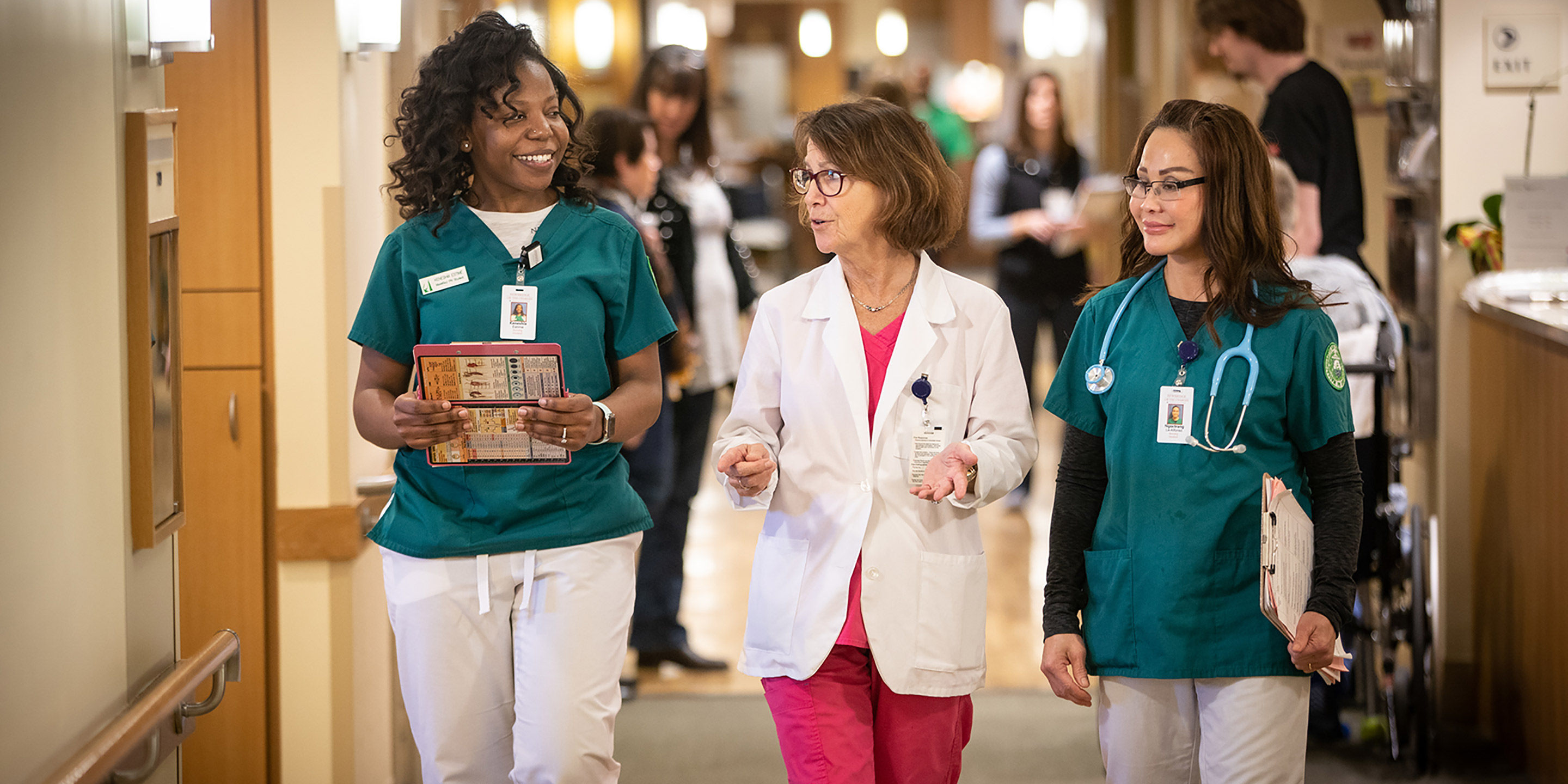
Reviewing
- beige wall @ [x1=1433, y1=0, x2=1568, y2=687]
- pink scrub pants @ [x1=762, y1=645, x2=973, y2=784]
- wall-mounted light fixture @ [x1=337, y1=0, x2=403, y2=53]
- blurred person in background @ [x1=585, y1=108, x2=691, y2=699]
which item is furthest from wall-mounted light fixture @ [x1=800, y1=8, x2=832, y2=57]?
pink scrub pants @ [x1=762, y1=645, x2=973, y2=784]

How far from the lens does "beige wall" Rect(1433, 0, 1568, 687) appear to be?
4.00 meters

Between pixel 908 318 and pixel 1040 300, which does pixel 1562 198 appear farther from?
pixel 1040 300

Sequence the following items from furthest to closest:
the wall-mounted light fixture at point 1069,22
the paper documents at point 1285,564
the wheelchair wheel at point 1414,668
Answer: the wall-mounted light fixture at point 1069,22 < the wheelchair wheel at point 1414,668 < the paper documents at point 1285,564

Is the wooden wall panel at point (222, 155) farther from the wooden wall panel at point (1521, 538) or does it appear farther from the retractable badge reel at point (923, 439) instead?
the wooden wall panel at point (1521, 538)

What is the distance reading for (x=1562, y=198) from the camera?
376cm

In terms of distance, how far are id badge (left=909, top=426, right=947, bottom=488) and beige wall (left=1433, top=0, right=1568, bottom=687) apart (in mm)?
2387

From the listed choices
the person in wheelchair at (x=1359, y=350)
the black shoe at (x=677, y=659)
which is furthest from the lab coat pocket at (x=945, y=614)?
the black shoe at (x=677, y=659)

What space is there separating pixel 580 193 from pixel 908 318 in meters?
0.61

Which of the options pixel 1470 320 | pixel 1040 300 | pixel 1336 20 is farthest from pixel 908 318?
pixel 1040 300

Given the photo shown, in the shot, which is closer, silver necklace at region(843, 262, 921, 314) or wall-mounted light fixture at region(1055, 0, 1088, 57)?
silver necklace at region(843, 262, 921, 314)

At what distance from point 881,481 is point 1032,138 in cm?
476

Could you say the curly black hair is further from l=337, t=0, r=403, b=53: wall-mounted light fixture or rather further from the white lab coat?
l=337, t=0, r=403, b=53: wall-mounted light fixture

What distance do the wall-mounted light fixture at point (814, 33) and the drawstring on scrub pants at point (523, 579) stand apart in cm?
1747

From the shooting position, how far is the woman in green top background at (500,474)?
89.4 inches
